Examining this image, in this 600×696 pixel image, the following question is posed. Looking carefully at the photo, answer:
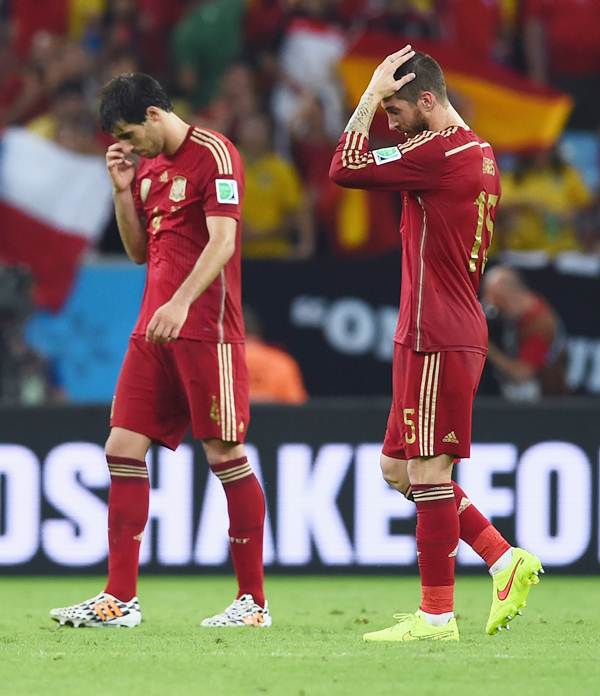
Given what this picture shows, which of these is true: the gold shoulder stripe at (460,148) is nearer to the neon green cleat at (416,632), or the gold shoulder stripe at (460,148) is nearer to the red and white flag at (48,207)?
the neon green cleat at (416,632)

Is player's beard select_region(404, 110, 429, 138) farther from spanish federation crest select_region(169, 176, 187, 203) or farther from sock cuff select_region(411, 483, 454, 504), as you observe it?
sock cuff select_region(411, 483, 454, 504)

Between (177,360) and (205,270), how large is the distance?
0.44m

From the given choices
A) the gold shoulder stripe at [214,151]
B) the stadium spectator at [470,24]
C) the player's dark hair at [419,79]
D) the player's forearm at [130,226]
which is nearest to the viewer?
the player's dark hair at [419,79]

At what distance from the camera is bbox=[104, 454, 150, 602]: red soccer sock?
6.59 meters

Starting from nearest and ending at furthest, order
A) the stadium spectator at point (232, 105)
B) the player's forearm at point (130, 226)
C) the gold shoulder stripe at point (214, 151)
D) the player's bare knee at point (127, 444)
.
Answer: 1. the gold shoulder stripe at point (214, 151)
2. the player's bare knee at point (127, 444)
3. the player's forearm at point (130, 226)
4. the stadium spectator at point (232, 105)

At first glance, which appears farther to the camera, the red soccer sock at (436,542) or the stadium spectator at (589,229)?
the stadium spectator at (589,229)

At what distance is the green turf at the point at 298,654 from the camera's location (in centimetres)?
498

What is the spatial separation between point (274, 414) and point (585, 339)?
3023 millimetres

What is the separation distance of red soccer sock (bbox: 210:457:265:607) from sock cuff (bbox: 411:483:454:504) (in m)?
0.85

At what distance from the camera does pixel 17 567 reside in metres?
8.92

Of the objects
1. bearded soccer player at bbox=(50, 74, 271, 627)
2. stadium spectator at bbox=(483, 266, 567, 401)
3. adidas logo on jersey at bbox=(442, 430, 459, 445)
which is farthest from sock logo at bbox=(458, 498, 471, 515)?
stadium spectator at bbox=(483, 266, 567, 401)

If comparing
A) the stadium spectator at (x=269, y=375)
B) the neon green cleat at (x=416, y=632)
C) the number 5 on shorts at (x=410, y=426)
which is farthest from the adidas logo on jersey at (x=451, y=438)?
the stadium spectator at (x=269, y=375)

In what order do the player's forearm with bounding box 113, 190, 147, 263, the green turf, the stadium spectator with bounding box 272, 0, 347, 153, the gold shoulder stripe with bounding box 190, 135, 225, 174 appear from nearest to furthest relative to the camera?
1. the green turf
2. the gold shoulder stripe with bounding box 190, 135, 225, 174
3. the player's forearm with bounding box 113, 190, 147, 263
4. the stadium spectator with bounding box 272, 0, 347, 153

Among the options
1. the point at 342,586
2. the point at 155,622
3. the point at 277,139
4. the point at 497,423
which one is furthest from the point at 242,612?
the point at 277,139
